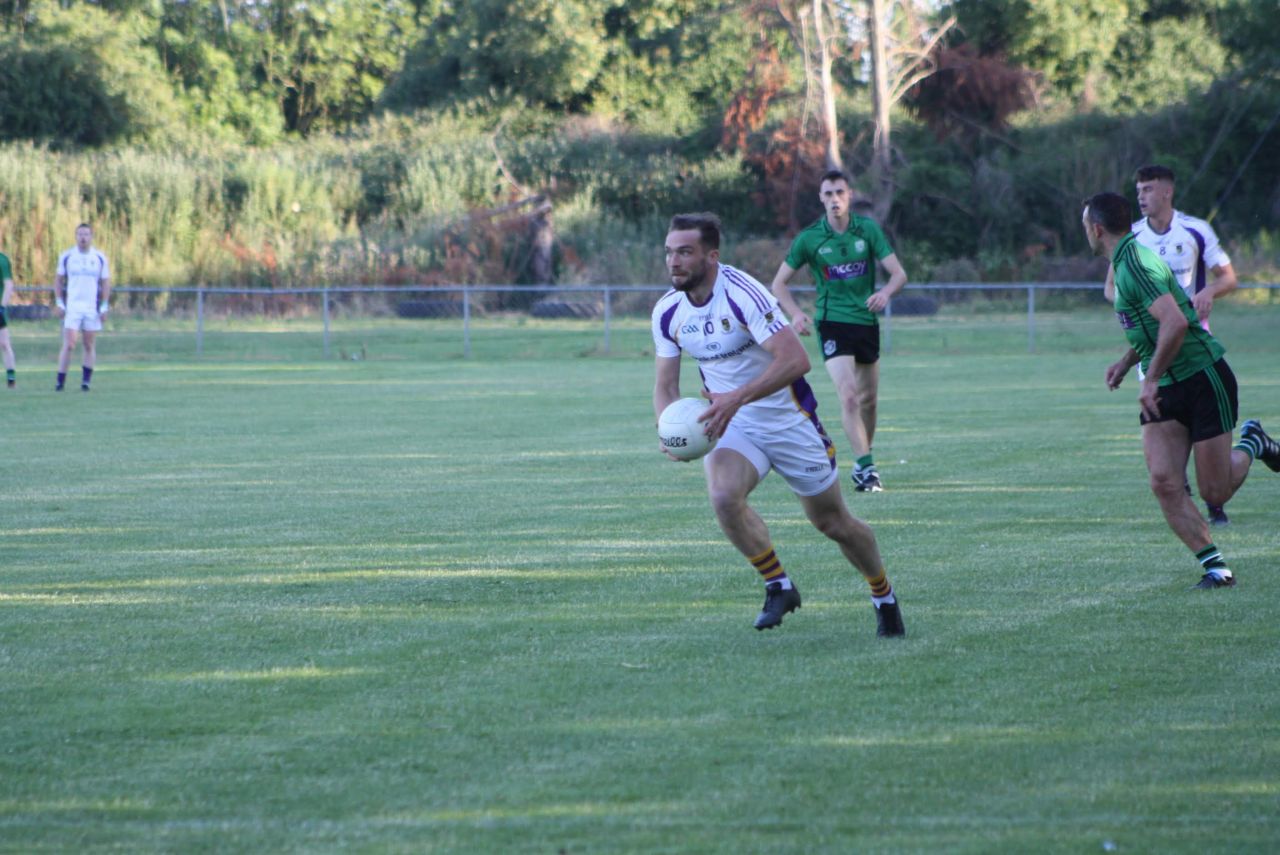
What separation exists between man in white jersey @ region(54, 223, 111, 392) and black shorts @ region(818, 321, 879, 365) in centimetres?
1306

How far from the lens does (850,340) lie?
1167cm

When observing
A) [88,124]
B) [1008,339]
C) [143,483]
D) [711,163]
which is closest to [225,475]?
[143,483]

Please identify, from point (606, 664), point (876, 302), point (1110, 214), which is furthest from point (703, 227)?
point (876, 302)

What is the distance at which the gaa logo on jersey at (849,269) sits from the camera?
38.5 feet

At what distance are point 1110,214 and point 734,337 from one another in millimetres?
2149

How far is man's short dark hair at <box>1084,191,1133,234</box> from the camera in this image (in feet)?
24.2

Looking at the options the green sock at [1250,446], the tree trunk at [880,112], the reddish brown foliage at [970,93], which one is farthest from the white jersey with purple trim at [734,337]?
the reddish brown foliage at [970,93]

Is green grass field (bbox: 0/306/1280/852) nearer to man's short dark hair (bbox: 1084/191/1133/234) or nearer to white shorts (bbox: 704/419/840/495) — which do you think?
white shorts (bbox: 704/419/840/495)

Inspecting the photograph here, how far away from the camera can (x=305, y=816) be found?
4195mm

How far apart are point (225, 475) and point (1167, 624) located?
7991 mm

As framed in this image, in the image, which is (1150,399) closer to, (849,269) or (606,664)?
(606,664)

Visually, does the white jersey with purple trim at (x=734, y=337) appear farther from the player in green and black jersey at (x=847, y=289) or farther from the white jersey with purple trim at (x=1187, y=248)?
the player in green and black jersey at (x=847, y=289)

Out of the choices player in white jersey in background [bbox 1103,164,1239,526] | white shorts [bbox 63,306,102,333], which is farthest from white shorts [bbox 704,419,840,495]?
white shorts [bbox 63,306,102,333]

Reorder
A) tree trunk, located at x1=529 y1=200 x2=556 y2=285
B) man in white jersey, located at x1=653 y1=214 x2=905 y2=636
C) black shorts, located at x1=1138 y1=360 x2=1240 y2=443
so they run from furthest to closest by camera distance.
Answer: tree trunk, located at x1=529 y1=200 x2=556 y2=285 → black shorts, located at x1=1138 y1=360 x2=1240 y2=443 → man in white jersey, located at x1=653 y1=214 x2=905 y2=636
